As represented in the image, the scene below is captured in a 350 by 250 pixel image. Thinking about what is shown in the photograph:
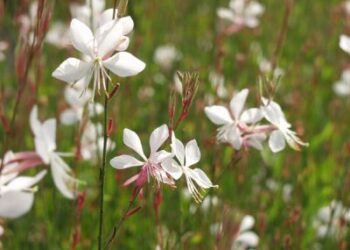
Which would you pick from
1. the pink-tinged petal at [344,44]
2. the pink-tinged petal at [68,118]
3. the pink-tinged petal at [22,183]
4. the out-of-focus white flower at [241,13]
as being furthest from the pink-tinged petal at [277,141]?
the out-of-focus white flower at [241,13]

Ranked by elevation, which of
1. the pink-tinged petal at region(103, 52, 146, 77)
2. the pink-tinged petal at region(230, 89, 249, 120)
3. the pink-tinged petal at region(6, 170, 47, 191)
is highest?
the pink-tinged petal at region(103, 52, 146, 77)

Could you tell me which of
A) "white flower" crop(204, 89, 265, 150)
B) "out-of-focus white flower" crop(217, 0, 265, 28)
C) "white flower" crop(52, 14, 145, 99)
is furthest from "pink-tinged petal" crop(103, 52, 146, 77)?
"out-of-focus white flower" crop(217, 0, 265, 28)

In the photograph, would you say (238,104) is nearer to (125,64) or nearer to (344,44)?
(344,44)

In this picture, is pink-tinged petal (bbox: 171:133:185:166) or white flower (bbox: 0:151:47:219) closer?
pink-tinged petal (bbox: 171:133:185:166)

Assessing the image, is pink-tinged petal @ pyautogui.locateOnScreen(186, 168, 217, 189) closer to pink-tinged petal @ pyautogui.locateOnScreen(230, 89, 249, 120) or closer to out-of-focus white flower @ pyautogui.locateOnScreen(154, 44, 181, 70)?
pink-tinged petal @ pyautogui.locateOnScreen(230, 89, 249, 120)

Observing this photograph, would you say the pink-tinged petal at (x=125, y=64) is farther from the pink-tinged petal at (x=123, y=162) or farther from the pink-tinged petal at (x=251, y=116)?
the pink-tinged petal at (x=251, y=116)

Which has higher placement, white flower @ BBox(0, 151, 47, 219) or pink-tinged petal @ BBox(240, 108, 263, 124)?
pink-tinged petal @ BBox(240, 108, 263, 124)
